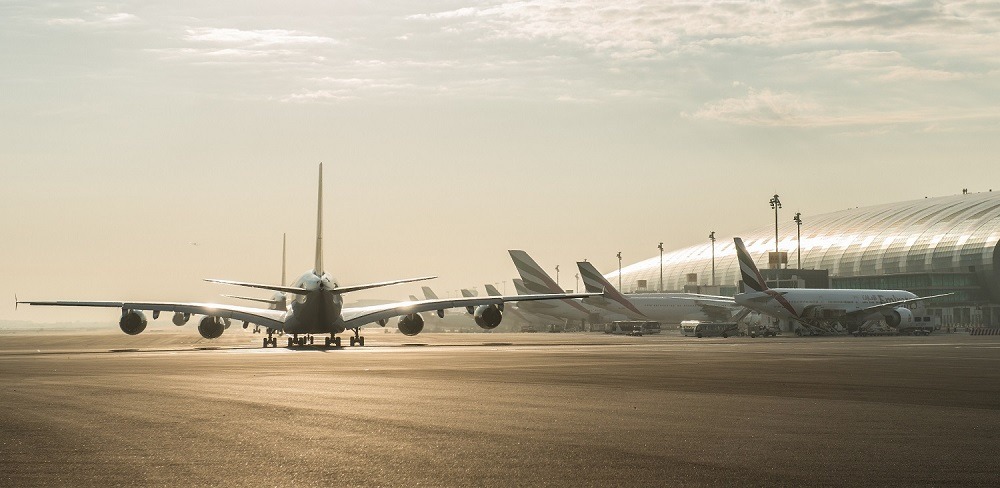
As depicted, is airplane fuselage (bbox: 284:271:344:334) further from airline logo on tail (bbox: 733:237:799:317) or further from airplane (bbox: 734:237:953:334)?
airline logo on tail (bbox: 733:237:799:317)

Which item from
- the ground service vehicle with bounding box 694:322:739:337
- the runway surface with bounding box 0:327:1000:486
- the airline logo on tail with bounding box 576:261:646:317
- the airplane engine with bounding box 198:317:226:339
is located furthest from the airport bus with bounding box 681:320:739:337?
the runway surface with bounding box 0:327:1000:486

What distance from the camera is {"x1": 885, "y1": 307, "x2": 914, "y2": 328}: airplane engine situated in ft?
342

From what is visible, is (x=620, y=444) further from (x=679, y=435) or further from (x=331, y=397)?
(x=331, y=397)

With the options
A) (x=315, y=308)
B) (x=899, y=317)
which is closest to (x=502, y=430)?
(x=315, y=308)

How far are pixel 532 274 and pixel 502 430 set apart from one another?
323 feet

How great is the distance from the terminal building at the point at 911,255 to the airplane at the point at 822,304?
21.2 meters

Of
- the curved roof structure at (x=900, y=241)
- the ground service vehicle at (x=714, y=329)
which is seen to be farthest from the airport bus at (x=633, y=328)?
the curved roof structure at (x=900, y=241)

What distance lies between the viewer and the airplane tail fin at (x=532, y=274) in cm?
11356

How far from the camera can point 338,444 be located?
1380cm

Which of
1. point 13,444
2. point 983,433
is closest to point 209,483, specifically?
point 13,444

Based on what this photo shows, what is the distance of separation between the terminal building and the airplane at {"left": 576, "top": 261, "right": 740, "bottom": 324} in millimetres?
7536

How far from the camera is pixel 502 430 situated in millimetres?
15406

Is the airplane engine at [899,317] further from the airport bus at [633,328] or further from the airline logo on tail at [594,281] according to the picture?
the airline logo on tail at [594,281]

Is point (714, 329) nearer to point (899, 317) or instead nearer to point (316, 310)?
point (899, 317)
